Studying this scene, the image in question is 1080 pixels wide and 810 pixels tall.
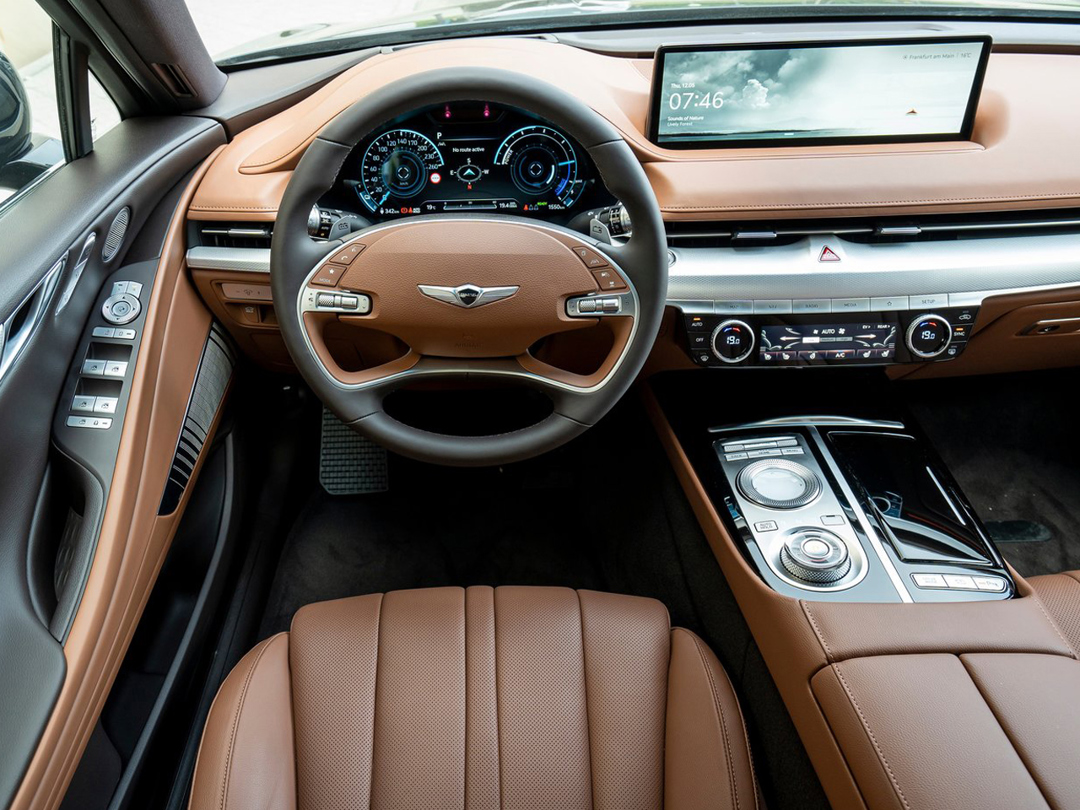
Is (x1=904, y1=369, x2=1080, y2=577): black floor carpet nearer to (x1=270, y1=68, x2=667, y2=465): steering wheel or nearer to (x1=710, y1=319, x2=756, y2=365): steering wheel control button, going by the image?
(x1=710, y1=319, x2=756, y2=365): steering wheel control button

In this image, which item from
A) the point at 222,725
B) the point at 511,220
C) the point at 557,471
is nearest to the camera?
the point at 222,725

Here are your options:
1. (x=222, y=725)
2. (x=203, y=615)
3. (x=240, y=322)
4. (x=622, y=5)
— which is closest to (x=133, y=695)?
(x=203, y=615)

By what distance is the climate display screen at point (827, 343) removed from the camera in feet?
4.58

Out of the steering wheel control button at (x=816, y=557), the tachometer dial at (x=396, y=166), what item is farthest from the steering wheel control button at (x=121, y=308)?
the steering wheel control button at (x=816, y=557)

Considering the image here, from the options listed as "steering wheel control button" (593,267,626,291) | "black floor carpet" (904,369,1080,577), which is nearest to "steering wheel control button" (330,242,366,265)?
"steering wheel control button" (593,267,626,291)

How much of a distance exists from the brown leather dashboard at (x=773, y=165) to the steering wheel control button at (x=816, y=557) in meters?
0.55

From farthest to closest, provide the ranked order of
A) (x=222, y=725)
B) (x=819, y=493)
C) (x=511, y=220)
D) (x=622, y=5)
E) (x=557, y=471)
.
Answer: (x=557, y=471)
(x=622, y=5)
(x=819, y=493)
(x=511, y=220)
(x=222, y=725)

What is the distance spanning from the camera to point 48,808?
0.95 metres

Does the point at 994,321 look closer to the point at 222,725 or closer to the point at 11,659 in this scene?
the point at 222,725

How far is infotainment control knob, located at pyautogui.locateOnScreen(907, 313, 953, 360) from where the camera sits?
1.39 metres

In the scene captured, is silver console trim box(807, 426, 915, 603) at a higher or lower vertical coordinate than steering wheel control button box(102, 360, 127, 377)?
lower

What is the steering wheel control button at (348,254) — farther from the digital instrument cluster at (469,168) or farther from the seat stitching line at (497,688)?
the seat stitching line at (497,688)

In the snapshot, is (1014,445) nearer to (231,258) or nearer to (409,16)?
(409,16)

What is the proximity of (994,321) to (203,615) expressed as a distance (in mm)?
1611
